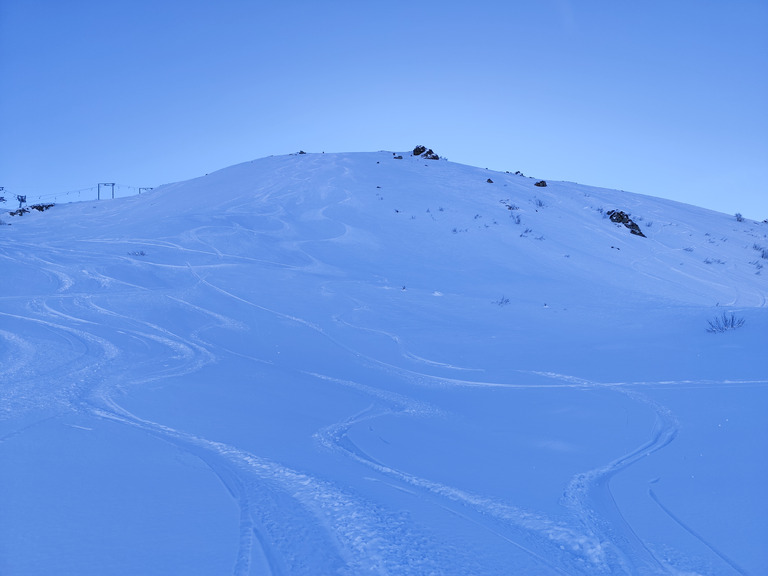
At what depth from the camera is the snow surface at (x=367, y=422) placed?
2.28 meters

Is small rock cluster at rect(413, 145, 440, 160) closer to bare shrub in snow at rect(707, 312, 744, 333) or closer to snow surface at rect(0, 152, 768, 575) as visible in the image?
snow surface at rect(0, 152, 768, 575)

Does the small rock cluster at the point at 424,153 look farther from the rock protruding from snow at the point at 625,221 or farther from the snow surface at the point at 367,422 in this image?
the snow surface at the point at 367,422

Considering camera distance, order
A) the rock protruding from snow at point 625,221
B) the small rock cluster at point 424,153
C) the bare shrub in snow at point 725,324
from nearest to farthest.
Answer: the bare shrub in snow at point 725,324, the rock protruding from snow at point 625,221, the small rock cluster at point 424,153

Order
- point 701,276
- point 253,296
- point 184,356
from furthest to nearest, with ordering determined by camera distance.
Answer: point 701,276 < point 253,296 < point 184,356

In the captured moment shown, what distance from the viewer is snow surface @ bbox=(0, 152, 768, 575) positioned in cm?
228

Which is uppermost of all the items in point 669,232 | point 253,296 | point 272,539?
point 669,232

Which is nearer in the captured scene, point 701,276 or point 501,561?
point 501,561

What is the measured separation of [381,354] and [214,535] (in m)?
3.84

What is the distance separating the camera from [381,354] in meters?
6.05

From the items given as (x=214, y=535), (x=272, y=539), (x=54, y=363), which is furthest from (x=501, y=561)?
(x=54, y=363)

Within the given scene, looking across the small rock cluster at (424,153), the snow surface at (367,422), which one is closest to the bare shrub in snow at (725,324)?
the snow surface at (367,422)

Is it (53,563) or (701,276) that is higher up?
(701,276)

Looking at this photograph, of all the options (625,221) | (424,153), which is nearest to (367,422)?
(625,221)

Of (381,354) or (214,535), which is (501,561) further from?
(381,354)
